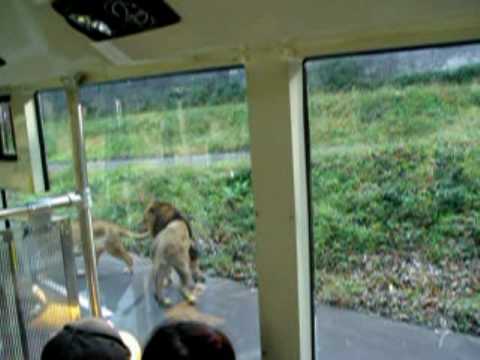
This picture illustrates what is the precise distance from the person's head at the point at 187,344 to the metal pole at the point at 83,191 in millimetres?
1123

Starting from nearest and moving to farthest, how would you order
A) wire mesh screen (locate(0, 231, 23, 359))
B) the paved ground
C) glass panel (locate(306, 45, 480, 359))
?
glass panel (locate(306, 45, 480, 359)) < the paved ground < wire mesh screen (locate(0, 231, 23, 359))

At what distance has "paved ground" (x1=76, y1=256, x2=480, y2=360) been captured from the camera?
1.18 metres

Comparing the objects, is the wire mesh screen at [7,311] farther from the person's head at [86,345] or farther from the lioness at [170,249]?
the person's head at [86,345]

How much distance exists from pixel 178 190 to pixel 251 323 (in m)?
0.55

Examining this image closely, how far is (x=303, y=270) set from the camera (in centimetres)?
127

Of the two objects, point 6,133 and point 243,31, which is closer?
point 243,31

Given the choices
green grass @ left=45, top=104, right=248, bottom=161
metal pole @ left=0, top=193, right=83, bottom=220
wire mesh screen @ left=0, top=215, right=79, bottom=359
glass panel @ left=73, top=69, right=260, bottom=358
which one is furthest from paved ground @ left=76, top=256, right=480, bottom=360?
green grass @ left=45, top=104, right=248, bottom=161

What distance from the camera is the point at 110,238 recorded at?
1.92 meters

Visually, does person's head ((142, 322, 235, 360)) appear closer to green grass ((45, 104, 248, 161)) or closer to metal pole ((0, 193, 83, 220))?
green grass ((45, 104, 248, 161))

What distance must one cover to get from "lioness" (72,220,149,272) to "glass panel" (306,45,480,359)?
36.2 inches

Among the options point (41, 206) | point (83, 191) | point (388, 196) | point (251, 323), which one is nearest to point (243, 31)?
point (388, 196)

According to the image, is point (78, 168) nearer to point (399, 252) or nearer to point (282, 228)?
point (282, 228)

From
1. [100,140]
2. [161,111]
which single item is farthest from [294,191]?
[100,140]

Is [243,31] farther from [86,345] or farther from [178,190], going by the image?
[178,190]
